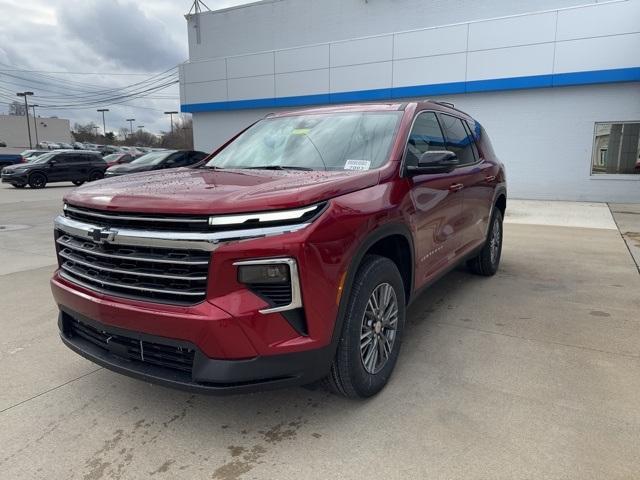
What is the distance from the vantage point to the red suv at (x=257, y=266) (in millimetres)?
2316

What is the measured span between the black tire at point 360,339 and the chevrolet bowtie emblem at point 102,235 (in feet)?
4.36

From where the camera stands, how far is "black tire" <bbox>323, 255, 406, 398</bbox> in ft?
8.95

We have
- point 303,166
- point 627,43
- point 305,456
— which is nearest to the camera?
point 305,456

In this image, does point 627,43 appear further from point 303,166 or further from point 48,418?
point 48,418

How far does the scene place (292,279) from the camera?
2330mm

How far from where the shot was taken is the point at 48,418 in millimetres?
2916

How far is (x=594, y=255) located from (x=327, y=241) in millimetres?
6400

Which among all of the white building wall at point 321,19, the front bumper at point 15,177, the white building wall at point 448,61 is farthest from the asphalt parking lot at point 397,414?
the front bumper at point 15,177

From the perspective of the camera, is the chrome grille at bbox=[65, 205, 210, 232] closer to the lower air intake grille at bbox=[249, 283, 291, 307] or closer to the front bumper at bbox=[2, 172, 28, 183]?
the lower air intake grille at bbox=[249, 283, 291, 307]

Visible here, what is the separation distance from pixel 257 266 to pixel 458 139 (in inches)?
124

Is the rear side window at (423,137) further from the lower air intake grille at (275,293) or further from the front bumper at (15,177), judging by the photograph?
the front bumper at (15,177)

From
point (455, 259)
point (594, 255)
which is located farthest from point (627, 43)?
point (455, 259)

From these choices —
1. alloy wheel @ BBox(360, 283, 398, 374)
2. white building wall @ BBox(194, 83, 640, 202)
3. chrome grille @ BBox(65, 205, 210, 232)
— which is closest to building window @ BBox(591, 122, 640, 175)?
white building wall @ BBox(194, 83, 640, 202)

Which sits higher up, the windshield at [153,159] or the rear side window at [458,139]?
the rear side window at [458,139]
